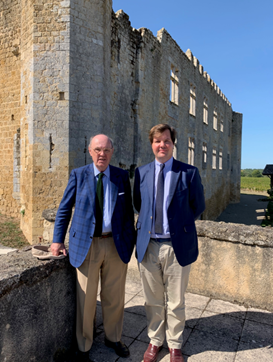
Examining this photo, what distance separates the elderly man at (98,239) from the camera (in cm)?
221

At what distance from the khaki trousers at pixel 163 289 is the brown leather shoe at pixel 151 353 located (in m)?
0.03

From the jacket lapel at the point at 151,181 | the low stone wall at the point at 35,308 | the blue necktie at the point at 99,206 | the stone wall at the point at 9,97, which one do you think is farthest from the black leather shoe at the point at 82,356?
the stone wall at the point at 9,97

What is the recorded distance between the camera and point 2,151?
9.91 meters

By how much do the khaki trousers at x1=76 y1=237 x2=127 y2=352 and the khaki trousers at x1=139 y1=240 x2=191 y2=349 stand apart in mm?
230

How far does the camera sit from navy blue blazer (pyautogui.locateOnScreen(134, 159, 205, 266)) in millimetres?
2191

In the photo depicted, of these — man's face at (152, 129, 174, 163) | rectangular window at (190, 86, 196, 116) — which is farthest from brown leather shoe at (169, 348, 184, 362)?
rectangular window at (190, 86, 196, 116)

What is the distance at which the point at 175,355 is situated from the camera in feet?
7.18

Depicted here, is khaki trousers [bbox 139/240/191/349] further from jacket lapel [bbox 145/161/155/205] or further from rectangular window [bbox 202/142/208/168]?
rectangular window [bbox 202/142/208/168]

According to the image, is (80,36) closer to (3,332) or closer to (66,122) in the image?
(66,122)

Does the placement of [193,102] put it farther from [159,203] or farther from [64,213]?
[64,213]

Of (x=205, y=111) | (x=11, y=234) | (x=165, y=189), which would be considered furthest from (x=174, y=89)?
(x=165, y=189)

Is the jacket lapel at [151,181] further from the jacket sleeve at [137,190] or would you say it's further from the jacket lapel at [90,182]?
the jacket lapel at [90,182]

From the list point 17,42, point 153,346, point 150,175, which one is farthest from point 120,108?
point 153,346

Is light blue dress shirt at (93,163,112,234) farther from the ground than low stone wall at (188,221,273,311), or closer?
farther from the ground
